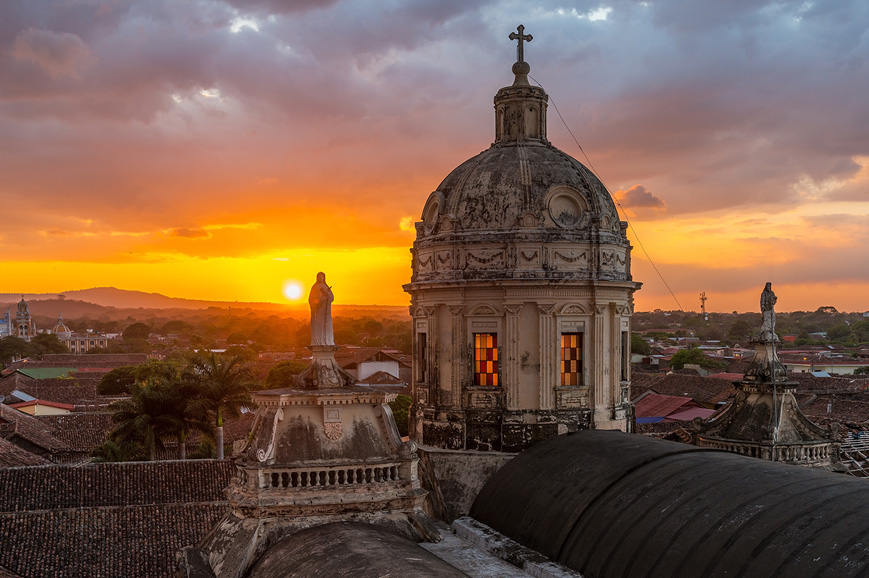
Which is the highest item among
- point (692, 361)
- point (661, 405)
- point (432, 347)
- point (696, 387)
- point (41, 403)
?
point (432, 347)

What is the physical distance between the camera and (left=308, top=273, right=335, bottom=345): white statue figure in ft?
59.0

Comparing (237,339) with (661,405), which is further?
(237,339)

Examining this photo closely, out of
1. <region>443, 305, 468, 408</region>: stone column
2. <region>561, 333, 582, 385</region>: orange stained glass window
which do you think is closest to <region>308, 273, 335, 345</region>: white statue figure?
<region>443, 305, 468, 408</region>: stone column

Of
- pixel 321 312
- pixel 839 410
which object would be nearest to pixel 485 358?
pixel 321 312

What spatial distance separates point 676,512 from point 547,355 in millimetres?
7832

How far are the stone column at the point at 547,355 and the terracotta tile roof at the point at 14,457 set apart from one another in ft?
105

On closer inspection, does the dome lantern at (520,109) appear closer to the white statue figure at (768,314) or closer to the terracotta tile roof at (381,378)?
the white statue figure at (768,314)

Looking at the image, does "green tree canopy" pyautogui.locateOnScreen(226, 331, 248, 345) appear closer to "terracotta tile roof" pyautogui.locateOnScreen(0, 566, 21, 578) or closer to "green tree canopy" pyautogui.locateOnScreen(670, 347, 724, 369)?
"green tree canopy" pyautogui.locateOnScreen(670, 347, 724, 369)

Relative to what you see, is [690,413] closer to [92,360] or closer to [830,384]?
[830,384]

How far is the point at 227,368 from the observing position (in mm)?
47875

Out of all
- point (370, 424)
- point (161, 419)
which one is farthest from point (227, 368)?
point (370, 424)

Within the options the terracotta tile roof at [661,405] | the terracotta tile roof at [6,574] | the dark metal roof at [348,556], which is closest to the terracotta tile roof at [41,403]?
the terracotta tile roof at [661,405]

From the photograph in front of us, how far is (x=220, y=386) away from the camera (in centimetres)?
4719

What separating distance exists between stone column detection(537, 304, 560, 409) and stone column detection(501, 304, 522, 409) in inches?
24.4
